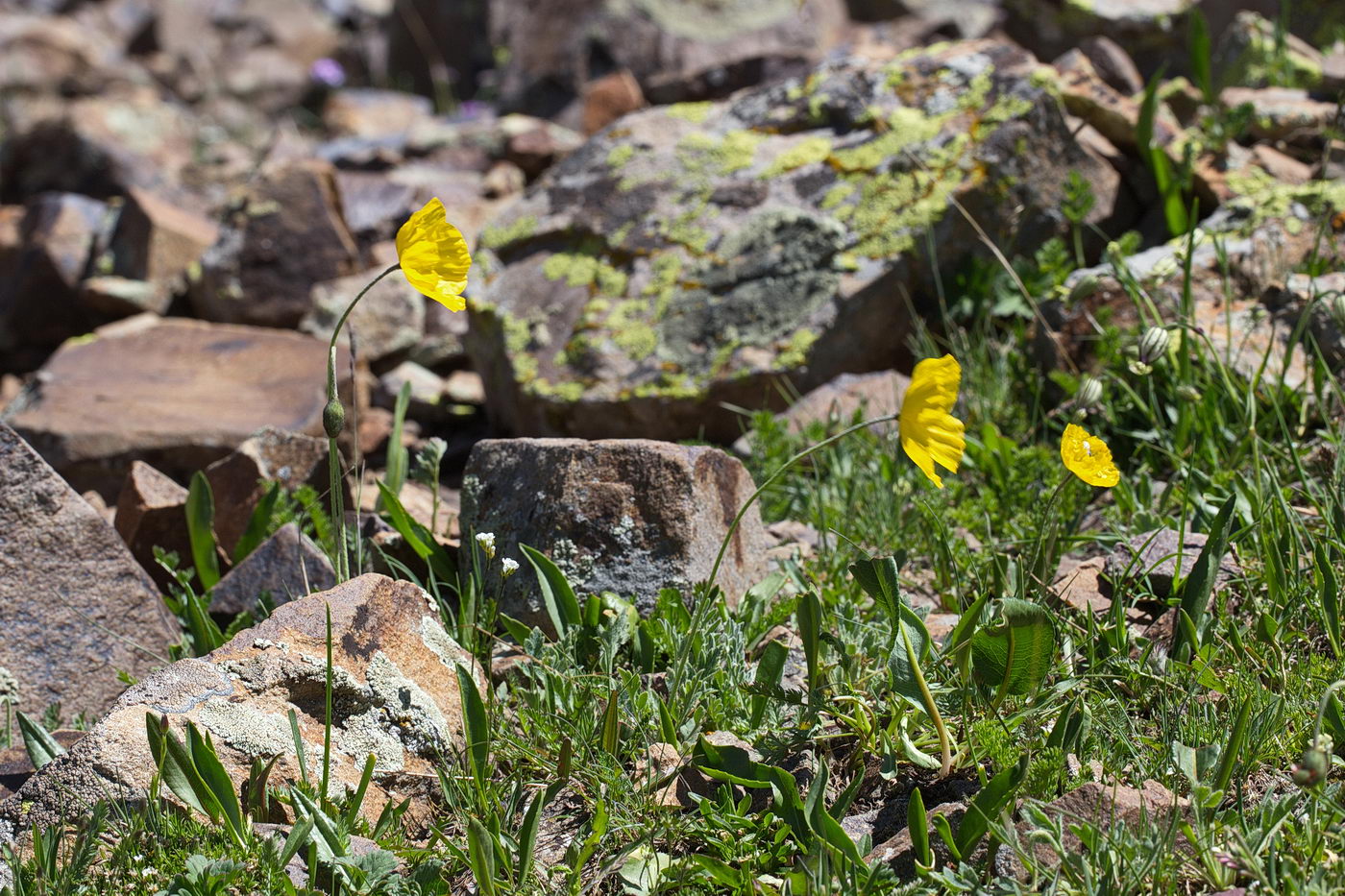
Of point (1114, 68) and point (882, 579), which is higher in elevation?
point (1114, 68)

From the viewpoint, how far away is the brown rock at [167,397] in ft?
13.5

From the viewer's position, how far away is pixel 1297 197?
381 centimetres

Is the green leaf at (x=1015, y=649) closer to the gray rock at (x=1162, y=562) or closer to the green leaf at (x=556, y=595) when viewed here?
the gray rock at (x=1162, y=562)

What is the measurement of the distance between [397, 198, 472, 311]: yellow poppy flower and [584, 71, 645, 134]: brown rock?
17.1 feet

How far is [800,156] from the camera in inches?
175

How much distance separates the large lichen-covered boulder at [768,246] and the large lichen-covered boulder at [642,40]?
304 centimetres

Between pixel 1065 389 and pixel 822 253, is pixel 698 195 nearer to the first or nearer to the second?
pixel 822 253

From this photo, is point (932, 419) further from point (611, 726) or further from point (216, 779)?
point (216, 779)

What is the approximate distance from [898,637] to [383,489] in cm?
128

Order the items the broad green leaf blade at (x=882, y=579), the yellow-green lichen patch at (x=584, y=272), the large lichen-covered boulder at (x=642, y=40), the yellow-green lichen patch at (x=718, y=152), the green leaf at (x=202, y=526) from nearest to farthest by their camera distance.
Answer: the broad green leaf blade at (x=882, y=579) < the green leaf at (x=202, y=526) < the yellow-green lichen patch at (x=584, y=272) < the yellow-green lichen patch at (x=718, y=152) < the large lichen-covered boulder at (x=642, y=40)

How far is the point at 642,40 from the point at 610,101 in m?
1.07

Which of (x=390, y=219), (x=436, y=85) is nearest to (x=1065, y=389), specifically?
(x=390, y=219)

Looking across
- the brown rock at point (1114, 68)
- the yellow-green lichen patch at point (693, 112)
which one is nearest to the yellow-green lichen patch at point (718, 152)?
the yellow-green lichen patch at point (693, 112)

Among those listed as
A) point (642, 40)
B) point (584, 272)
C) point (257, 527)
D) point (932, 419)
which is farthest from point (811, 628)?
point (642, 40)
